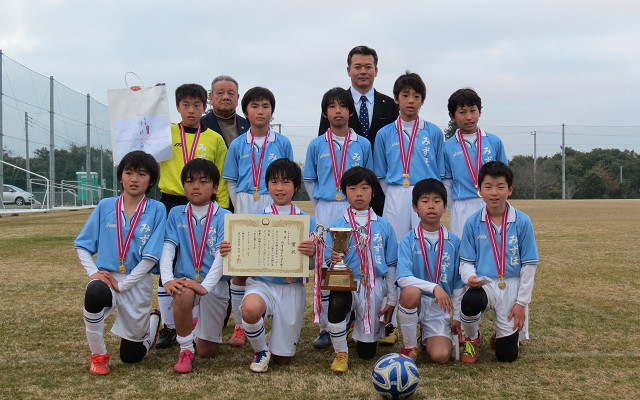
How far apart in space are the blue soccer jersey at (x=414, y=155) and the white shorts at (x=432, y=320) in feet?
3.32

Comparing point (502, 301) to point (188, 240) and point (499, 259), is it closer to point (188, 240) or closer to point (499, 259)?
point (499, 259)

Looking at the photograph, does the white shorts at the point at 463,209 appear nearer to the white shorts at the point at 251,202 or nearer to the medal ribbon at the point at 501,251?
the medal ribbon at the point at 501,251

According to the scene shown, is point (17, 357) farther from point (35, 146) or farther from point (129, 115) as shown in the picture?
point (35, 146)

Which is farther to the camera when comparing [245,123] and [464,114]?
[245,123]

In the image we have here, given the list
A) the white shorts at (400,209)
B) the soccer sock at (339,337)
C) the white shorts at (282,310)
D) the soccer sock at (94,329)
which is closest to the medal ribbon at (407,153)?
the white shorts at (400,209)

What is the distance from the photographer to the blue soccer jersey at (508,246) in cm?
403

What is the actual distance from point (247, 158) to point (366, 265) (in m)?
1.34

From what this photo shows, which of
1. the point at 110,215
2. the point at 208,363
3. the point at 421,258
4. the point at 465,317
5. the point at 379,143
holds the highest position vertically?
the point at 379,143

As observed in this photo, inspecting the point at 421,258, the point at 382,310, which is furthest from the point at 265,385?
the point at 421,258

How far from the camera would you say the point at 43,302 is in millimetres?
5848

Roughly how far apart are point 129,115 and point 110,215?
1117mm

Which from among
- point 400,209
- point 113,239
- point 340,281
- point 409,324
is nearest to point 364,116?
point 400,209

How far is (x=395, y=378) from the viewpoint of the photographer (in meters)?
3.04

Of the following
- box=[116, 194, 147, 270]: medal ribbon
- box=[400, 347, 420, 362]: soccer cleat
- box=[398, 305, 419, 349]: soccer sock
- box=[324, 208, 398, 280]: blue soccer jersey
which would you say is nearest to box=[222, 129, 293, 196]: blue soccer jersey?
box=[324, 208, 398, 280]: blue soccer jersey
